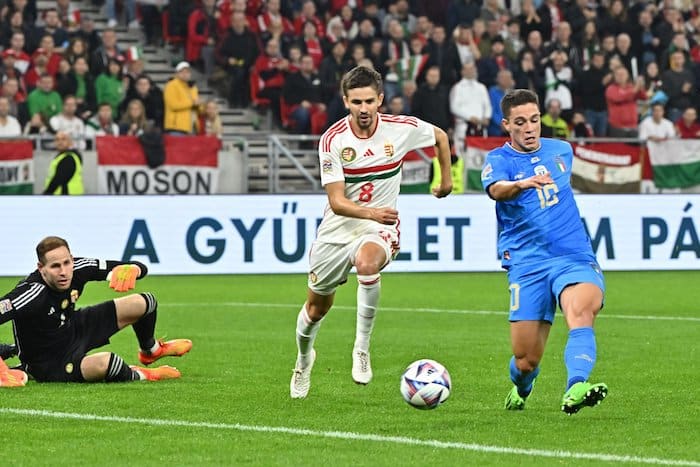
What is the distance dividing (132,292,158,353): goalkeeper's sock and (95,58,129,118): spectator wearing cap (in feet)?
43.2

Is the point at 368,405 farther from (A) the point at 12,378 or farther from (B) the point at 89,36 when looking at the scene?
(B) the point at 89,36

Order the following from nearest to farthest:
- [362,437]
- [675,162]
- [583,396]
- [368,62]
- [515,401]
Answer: [583,396], [362,437], [515,401], [368,62], [675,162]

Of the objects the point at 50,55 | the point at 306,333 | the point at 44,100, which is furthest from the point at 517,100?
the point at 50,55

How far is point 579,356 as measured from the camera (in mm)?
7660

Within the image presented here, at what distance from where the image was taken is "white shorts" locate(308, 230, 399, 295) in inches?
366

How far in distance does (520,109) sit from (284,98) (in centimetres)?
1679

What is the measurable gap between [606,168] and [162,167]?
24.2 ft

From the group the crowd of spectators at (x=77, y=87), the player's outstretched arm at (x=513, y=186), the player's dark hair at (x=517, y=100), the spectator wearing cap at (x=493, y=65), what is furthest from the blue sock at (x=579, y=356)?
the spectator wearing cap at (x=493, y=65)

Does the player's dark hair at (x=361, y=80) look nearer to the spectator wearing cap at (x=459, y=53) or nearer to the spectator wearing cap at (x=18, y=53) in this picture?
the spectator wearing cap at (x=18, y=53)

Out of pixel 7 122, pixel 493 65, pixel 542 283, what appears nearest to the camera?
pixel 542 283

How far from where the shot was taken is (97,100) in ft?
76.3

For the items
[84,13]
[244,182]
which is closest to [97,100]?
[244,182]

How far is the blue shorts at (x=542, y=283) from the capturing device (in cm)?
808

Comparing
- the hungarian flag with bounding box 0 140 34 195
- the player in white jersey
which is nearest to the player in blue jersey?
the player in white jersey
